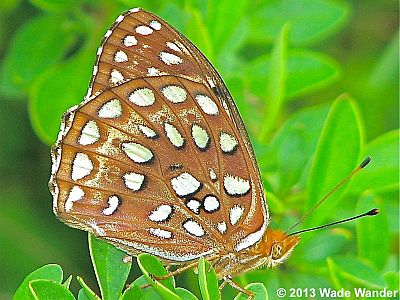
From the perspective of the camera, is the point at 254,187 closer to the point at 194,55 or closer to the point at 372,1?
the point at 194,55

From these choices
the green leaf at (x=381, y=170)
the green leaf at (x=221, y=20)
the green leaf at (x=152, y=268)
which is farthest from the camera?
the green leaf at (x=221, y=20)

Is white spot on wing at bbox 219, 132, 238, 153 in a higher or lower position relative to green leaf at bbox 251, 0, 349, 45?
lower

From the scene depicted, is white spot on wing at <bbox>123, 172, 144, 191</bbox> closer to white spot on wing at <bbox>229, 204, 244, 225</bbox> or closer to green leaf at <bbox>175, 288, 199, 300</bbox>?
white spot on wing at <bbox>229, 204, 244, 225</bbox>

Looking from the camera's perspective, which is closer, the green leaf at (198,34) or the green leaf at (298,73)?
the green leaf at (198,34)

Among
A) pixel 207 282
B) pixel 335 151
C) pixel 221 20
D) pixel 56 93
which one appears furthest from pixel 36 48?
pixel 207 282

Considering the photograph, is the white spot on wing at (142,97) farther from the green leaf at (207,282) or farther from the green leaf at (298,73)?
the green leaf at (298,73)

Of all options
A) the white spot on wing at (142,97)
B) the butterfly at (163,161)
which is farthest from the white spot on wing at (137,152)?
the white spot on wing at (142,97)

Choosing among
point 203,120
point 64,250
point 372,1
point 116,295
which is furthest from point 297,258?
point 372,1

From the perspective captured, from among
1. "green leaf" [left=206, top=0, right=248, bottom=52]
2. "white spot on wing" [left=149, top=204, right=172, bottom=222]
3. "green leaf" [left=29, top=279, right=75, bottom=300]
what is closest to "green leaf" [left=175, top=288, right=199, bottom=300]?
"green leaf" [left=29, top=279, right=75, bottom=300]
